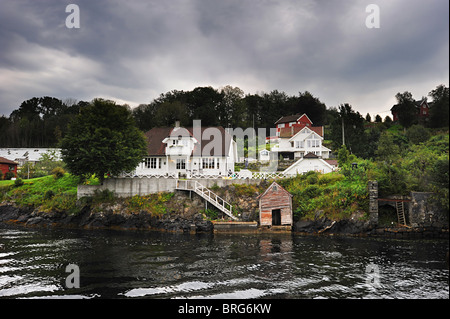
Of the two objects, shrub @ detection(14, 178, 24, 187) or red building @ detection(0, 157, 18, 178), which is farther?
red building @ detection(0, 157, 18, 178)

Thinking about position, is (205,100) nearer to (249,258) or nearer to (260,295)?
(249,258)

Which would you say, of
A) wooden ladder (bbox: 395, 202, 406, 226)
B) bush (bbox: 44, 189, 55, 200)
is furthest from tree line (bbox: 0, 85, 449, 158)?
wooden ladder (bbox: 395, 202, 406, 226)

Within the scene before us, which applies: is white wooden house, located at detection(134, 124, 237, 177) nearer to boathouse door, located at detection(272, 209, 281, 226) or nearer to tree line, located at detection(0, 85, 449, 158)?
boathouse door, located at detection(272, 209, 281, 226)

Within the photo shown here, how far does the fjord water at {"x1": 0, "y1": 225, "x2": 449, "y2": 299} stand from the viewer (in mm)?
13906

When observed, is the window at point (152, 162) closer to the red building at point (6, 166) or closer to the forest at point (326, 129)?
the forest at point (326, 129)

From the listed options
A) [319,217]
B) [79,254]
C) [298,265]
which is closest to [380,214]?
[319,217]

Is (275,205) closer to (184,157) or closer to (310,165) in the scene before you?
(310,165)

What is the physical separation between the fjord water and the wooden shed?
321cm

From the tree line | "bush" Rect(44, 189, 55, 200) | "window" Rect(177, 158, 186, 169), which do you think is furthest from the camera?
the tree line

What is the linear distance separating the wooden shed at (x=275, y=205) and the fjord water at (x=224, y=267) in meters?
3.21

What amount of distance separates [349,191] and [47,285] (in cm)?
2838

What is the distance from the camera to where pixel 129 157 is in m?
35.1

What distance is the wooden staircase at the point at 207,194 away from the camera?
33.3 m

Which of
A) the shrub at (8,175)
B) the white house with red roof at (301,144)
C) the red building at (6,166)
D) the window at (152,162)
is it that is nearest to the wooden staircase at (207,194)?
the window at (152,162)
